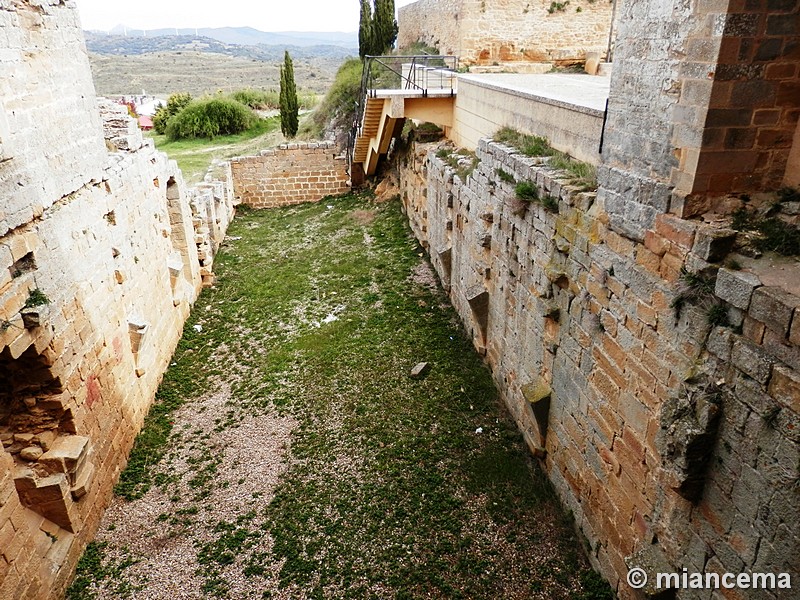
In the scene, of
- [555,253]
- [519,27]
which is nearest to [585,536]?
[555,253]

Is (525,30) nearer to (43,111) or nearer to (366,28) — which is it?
(366,28)

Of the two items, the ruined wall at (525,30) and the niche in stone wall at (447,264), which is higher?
the ruined wall at (525,30)

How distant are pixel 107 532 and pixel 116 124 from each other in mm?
5839

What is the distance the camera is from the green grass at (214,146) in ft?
64.5

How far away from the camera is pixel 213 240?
12.9 m

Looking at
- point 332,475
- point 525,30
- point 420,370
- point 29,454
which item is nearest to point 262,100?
point 525,30

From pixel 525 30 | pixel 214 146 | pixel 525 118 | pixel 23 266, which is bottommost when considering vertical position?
pixel 214 146

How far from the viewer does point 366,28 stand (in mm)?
20266

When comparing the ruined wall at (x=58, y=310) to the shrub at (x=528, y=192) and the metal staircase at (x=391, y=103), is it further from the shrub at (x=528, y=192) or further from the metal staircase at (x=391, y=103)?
the metal staircase at (x=391, y=103)

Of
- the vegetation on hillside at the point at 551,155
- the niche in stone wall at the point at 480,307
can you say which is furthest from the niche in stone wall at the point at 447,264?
the vegetation on hillside at the point at 551,155

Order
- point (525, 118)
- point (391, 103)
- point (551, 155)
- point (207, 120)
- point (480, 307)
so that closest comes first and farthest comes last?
point (551, 155), point (525, 118), point (480, 307), point (391, 103), point (207, 120)

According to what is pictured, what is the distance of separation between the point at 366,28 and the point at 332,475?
18.3m

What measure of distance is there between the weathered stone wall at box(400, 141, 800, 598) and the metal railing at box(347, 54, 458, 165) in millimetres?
5198

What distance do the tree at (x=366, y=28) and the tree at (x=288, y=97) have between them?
2.61m
